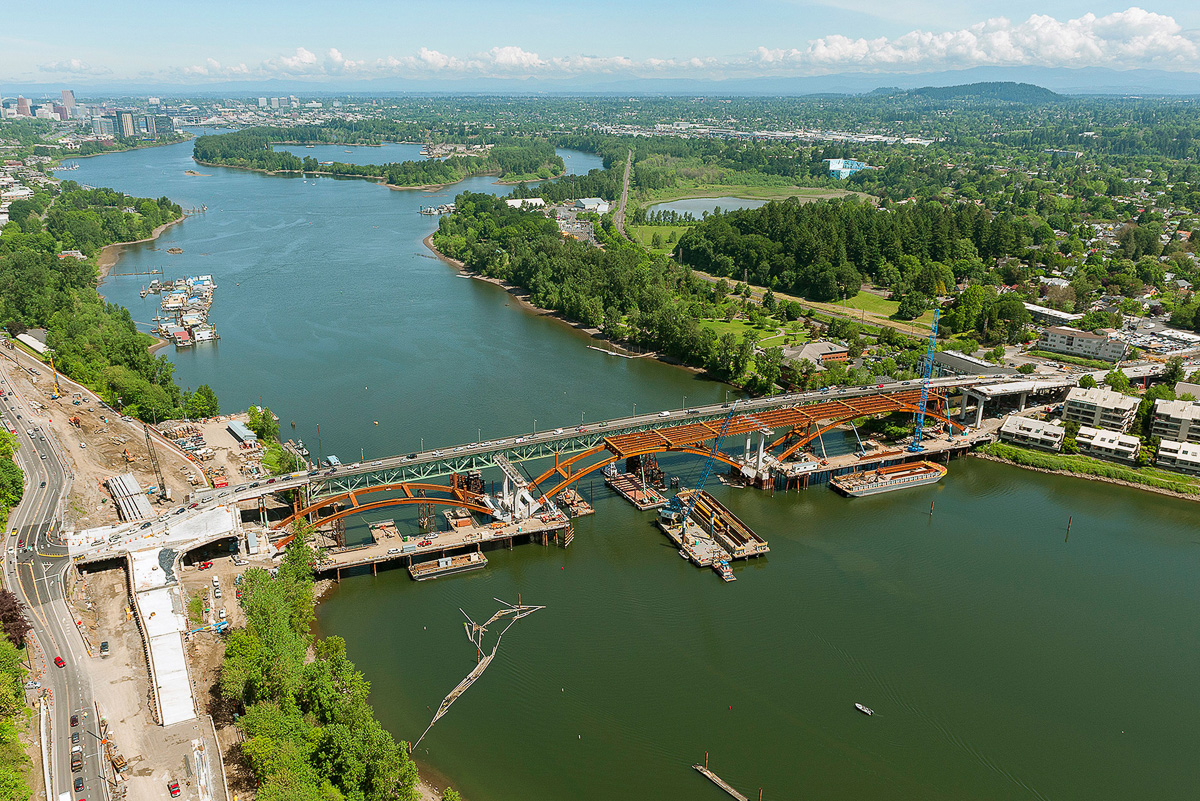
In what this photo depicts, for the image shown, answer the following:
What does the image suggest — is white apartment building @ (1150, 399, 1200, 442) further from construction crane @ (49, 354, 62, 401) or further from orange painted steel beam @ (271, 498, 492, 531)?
construction crane @ (49, 354, 62, 401)

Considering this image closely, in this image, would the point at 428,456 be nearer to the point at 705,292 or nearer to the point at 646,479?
the point at 646,479

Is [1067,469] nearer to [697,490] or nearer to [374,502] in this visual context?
[697,490]

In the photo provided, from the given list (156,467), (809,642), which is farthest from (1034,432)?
(156,467)

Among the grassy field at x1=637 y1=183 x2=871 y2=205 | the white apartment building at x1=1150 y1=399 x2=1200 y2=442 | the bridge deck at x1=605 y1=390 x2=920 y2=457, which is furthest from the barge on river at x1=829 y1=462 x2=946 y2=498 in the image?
the grassy field at x1=637 y1=183 x2=871 y2=205

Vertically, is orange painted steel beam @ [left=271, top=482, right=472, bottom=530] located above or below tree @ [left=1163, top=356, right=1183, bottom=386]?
below

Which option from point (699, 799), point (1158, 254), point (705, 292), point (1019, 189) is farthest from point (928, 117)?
point (699, 799)

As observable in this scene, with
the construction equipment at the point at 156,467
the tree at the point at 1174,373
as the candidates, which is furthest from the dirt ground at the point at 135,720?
the tree at the point at 1174,373
